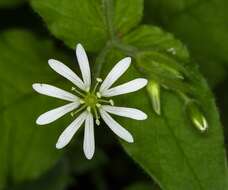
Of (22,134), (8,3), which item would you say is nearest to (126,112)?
(22,134)

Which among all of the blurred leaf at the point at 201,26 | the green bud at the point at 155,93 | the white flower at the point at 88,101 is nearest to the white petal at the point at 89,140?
the white flower at the point at 88,101

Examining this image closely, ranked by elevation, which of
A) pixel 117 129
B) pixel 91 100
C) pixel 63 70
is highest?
pixel 63 70

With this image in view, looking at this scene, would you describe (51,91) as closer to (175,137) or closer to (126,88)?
(126,88)

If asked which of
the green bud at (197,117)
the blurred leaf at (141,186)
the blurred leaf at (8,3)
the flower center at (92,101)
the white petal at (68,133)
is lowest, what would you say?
the blurred leaf at (141,186)

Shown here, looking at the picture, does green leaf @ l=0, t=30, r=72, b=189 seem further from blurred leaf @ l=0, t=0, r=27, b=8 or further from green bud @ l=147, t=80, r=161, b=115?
green bud @ l=147, t=80, r=161, b=115

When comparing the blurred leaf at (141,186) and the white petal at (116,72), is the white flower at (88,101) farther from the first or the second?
the blurred leaf at (141,186)

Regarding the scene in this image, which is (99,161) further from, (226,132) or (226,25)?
(226,25)
